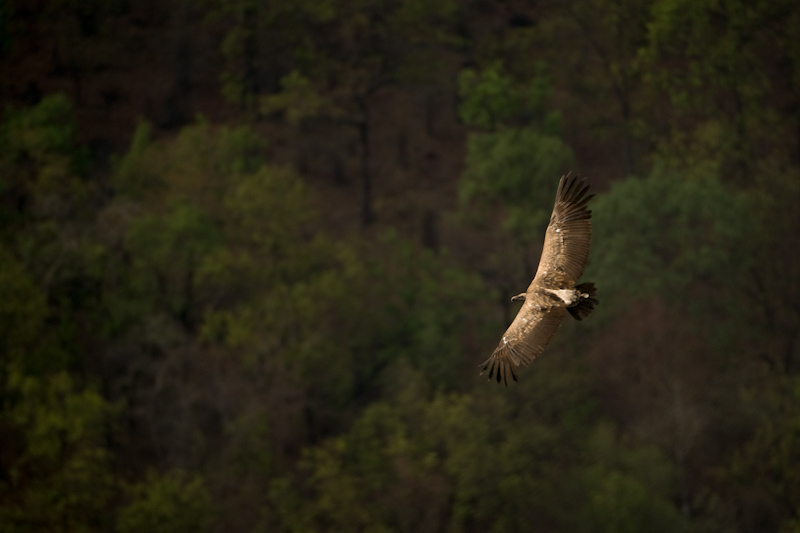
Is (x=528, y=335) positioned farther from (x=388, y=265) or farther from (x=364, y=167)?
(x=364, y=167)

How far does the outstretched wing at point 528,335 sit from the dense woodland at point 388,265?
59.2 feet

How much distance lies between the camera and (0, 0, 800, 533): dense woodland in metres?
42.1

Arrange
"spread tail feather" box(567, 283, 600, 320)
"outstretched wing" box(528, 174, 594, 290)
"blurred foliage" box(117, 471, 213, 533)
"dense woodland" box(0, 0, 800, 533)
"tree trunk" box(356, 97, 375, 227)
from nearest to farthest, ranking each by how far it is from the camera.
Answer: "spread tail feather" box(567, 283, 600, 320) → "outstretched wing" box(528, 174, 594, 290) → "blurred foliage" box(117, 471, 213, 533) → "dense woodland" box(0, 0, 800, 533) → "tree trunk" box(356, 97, 375, 227)

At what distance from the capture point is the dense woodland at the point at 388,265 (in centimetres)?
4212

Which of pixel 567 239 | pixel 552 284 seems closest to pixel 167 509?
pixel 552 284

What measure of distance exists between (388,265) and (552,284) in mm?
35718

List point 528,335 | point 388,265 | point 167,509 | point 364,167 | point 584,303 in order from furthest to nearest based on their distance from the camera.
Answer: point 364,167
point 388,265
point 167,509
point 528,335
point 584,303

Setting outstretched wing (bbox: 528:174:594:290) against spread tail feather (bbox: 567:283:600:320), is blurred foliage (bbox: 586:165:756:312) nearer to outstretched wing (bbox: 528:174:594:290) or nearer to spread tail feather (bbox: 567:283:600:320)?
outstretched wing (bbox: 528:174:594:290)

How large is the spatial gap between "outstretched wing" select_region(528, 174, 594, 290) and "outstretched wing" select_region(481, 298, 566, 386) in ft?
1.66

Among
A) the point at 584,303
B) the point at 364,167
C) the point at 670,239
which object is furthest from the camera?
the point at 364,167

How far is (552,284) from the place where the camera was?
68.8 ft

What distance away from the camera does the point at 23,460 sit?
42.1 metres

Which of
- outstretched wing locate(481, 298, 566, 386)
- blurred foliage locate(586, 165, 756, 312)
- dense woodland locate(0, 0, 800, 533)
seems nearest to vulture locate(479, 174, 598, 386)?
outstretched wing locate(481, 298, 566, 386)

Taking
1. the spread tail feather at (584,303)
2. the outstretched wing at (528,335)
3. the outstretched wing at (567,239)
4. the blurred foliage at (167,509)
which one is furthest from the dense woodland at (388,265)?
the spread tail feather at (584,303)
